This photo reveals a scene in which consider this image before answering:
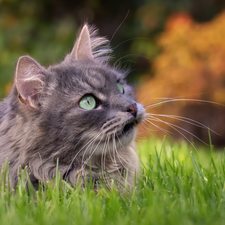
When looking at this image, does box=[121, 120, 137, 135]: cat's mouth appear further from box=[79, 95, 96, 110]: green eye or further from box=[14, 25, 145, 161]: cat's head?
box=[79, 95, 96, 110]: green eye

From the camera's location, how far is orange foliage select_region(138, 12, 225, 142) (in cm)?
566

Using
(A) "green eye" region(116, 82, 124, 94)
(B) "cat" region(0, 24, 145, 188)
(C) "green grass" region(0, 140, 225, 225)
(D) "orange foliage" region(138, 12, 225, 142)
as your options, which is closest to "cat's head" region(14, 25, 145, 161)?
(B) "cat" region(0, 24, 145, 188)

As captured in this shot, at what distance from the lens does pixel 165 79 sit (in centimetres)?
584

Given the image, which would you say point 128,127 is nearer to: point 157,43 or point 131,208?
point 131,208

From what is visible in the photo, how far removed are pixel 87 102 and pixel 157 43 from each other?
4.53 meters

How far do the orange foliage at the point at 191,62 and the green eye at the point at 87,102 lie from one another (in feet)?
11.7

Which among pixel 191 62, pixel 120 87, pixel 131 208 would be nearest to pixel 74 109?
pixel 120 87

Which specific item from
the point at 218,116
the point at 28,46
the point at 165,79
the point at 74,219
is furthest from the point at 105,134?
the point at 28,46

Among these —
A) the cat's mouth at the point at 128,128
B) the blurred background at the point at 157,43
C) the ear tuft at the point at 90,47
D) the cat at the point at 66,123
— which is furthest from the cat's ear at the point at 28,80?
the blurred background at the point at 157,43

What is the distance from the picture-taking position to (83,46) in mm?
2699

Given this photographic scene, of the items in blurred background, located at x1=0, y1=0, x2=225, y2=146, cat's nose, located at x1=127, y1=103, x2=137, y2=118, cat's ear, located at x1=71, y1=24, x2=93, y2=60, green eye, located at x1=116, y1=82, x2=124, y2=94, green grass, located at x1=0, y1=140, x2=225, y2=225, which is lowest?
green grass, located at x1=0, y1=140, x2=225, y2=225

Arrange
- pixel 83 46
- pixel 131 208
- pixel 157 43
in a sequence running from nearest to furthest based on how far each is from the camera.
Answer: pixel 131 208 < pixel 83 46 < pixel 157 43

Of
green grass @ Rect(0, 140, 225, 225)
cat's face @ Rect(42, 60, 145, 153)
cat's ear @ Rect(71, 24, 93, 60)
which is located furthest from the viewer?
cat's ear @ Rect(71, 24, 93, 60)

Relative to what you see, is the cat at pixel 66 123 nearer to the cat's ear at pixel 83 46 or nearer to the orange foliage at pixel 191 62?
the cat's ear at pixel 83 46
